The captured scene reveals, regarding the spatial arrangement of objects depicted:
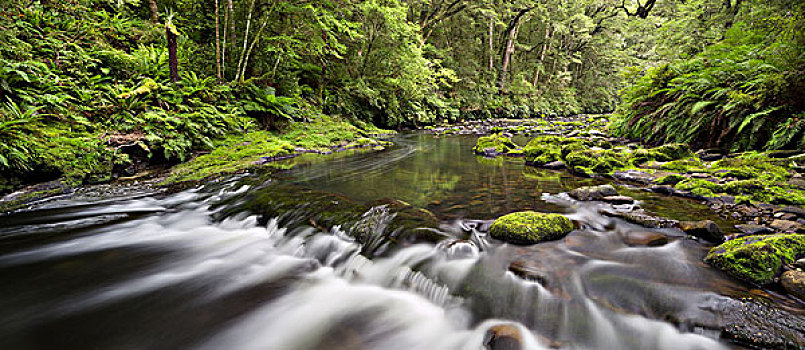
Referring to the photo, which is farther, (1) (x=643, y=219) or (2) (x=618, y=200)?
(2) (x=618, y=200)

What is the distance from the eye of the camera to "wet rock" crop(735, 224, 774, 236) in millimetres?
3047

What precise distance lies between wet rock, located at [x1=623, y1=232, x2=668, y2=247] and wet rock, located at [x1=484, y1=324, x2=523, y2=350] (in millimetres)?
1800

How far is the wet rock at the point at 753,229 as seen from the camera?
3047 millimetres

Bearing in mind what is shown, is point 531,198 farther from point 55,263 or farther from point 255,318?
point 55,263

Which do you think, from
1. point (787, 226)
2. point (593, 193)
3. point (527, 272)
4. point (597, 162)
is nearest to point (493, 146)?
point (597, 162)

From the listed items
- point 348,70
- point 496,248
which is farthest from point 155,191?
point 348,70

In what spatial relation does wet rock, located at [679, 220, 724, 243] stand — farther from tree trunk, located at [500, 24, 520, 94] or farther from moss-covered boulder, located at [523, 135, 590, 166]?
tree trunk, located at [500, 24, 520, 94]

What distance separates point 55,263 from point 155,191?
7.87ft

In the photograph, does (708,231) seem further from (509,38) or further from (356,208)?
(509,38)

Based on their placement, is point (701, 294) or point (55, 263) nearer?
point (701, 294)

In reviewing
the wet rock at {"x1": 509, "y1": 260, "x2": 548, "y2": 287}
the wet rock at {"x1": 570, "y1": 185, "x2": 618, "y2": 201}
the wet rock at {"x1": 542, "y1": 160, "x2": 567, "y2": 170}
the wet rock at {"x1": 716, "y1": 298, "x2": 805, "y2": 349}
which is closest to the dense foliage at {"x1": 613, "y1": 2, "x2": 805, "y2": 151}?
the wet rock at {"x1": 542, "y1": 160, "x2": 567, "y2": 170}

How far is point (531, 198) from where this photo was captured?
4.75 m

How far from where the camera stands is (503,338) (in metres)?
2.08

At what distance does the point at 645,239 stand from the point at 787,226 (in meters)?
1.31
